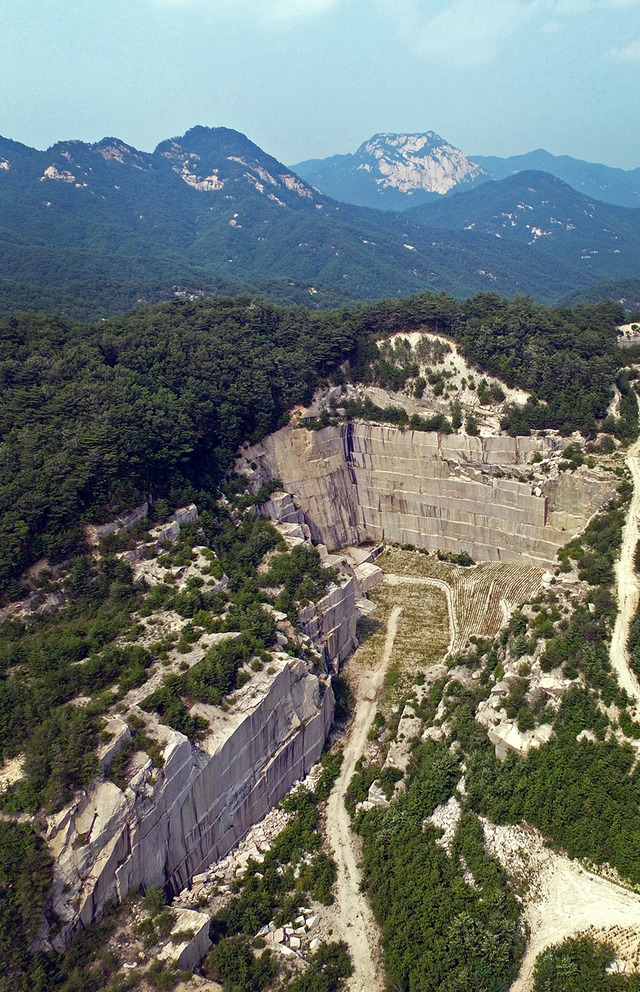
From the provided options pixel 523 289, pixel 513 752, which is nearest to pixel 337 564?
pixel 513 752

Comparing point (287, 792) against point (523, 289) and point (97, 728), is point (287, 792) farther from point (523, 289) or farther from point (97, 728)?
point (523, 289)

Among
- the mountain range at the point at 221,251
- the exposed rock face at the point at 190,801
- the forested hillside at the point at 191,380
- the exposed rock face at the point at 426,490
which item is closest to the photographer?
the exposed rock face at the point at 190,801

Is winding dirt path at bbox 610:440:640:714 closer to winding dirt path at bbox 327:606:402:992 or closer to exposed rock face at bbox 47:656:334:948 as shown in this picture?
winding dirt path at bbox 327:606:402:992

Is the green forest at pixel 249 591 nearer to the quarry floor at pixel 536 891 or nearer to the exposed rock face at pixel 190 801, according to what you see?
the quarry floor at pixel 536 891

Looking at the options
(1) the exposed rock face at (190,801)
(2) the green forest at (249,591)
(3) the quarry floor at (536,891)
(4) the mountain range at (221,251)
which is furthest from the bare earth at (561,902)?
(4) the mountain range at (221,251)

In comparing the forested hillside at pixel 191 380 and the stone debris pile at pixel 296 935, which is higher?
the forested hillside at pixel 191 380

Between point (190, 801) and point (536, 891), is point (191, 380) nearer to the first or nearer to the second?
point (190, 801)
